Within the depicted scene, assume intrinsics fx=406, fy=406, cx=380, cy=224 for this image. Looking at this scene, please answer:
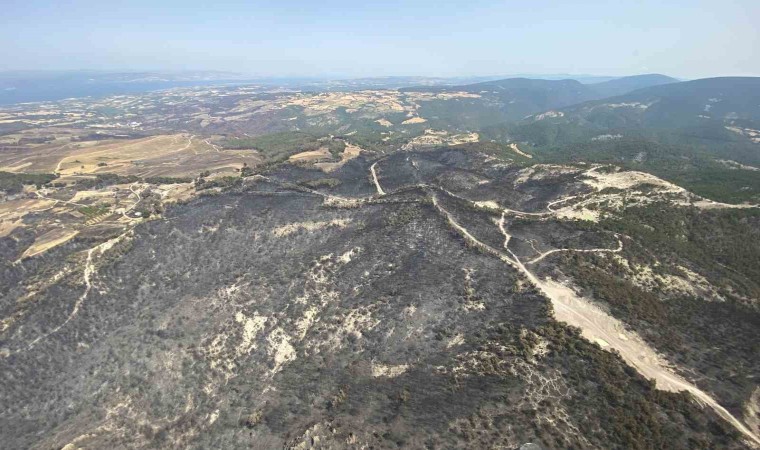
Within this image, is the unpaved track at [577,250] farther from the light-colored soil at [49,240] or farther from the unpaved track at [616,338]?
the light-colored soil at [49,240]

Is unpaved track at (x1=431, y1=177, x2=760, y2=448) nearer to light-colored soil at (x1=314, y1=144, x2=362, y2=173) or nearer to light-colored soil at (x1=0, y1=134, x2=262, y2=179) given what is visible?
light-colored soil at (x1=314, y1=144, x2=362, y2=173)

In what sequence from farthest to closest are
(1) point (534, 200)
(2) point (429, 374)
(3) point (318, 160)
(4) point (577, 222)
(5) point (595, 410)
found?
1. (3) point (318, 160)
2. (1) point (534, 200)
3. (4) point (577, 222)
4. (2) point (429, 374)
5. (5) point (595, 410)

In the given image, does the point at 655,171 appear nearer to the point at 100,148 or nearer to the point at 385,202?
the point at 385,202

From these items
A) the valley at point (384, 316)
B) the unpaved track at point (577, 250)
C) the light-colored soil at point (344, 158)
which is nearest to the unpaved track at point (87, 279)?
the valley at point (384, 316)

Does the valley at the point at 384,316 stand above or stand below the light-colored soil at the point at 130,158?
below

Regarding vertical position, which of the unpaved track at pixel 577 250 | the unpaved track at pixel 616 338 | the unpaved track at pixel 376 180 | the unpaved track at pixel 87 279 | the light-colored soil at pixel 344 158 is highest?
the light-colored soil at pixel 344 158

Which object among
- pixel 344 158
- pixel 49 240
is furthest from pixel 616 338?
pixel 49 240

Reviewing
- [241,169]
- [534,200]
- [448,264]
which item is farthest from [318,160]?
[448,264]

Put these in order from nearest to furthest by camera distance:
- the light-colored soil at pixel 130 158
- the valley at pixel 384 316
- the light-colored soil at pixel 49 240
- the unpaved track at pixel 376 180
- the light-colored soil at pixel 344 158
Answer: the valley at pixel 384 316 → the light-colored soil at pixel 49 240 → the unpaved track at pixel 376 180 → the light-colored soil at pixel 344 158 → the light-colored soil at pixel 130 158

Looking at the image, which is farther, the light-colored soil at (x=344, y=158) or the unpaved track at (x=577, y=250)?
the light-colored soil at (x=344, y=158)

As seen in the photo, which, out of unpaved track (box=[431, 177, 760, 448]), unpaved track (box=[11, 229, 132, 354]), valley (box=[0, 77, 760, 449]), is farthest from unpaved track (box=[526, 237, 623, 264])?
unpaved track (box=[11, 229, 132, 354])

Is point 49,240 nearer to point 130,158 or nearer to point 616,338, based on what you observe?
point 130,158
